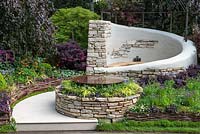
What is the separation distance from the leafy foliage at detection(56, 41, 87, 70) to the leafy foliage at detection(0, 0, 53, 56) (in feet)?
3.92

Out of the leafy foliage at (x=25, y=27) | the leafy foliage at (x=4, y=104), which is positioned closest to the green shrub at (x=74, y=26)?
the leafy foliage at (x=25, y=27)

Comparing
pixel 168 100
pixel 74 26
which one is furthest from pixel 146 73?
pixel 74 26

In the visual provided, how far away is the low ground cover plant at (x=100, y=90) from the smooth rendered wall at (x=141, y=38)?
4.94 meters

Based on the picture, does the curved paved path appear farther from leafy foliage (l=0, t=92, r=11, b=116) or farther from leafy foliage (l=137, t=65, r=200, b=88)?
leafy foliage (l=137, t=65, r=200, b=88)

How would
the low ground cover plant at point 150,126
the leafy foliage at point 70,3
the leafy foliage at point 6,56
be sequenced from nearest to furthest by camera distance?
the low ground cover plant at point 150,126 < the leafy foliage at point 6,56 < the leafy foliage at point 70,3

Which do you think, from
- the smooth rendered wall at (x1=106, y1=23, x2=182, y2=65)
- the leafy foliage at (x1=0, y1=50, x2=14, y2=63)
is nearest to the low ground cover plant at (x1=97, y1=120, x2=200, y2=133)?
the leafy foliage at (x1=0, y1=50, x2=14, y2=63)

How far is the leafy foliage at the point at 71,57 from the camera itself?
41.1ft

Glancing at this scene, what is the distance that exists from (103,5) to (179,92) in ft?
23.7

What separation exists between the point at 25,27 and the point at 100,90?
3.35 m

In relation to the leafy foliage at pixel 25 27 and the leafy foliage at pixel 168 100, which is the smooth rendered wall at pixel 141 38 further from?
the leafy foliage at pixel 168 100

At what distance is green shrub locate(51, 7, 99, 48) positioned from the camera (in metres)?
14.2

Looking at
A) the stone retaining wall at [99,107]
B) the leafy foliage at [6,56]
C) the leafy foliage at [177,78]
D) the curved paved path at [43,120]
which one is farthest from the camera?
the leafy foliage at [6,56]

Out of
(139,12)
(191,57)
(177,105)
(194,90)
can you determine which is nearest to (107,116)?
(177,105)

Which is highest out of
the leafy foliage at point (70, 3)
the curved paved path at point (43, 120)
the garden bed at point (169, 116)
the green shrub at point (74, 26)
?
the leafy foliage at point (70, 3)
